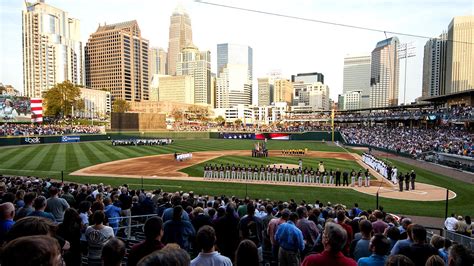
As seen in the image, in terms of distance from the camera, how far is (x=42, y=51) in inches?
6009

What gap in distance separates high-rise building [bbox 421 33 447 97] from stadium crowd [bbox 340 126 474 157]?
92.1 meters

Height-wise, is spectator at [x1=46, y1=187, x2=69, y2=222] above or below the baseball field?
above

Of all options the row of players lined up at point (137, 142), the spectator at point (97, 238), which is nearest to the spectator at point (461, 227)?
the spectator at point (97, 238)

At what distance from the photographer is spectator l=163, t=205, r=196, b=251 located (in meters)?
5.81

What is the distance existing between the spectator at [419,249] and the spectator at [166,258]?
3.80 meters

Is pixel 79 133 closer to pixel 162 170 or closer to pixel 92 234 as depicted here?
pixel 162 170

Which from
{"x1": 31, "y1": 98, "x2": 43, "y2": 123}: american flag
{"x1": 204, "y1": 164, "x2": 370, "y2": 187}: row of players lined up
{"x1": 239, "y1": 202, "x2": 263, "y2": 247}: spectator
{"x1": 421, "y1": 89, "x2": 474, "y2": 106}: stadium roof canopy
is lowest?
{"x1": 204, "y1": 164, "x2": 370, "y2": 187}: row of players lined up

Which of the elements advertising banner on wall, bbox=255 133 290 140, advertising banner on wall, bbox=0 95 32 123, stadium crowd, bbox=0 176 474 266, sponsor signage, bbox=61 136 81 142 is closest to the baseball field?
stadium crowd, bbox=0 176 474 266

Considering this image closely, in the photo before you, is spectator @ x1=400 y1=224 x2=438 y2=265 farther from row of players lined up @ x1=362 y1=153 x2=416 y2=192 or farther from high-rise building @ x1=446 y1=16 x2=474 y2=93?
high-rise building @ x1=446 y1=16 x2=474 y2=93

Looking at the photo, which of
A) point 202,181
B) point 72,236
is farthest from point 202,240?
point 202,181

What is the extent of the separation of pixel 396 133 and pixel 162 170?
45749 millimetres

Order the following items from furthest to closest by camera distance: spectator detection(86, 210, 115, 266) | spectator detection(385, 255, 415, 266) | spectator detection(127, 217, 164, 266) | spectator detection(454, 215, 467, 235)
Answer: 1. spectator detection(454, 215, 467, 235)
2. spectator detection(86, 210, 115, 266)
3. spectator detection(127, 217, 164, 266)
4. spectator detection(385, 255, 415, 266)

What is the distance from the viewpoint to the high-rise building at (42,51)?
496ft

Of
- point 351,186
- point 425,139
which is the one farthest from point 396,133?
point 351,186
